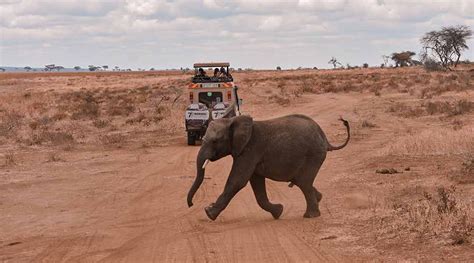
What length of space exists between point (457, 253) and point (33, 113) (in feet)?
105

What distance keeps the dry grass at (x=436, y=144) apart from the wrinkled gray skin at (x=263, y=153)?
639 centimetres

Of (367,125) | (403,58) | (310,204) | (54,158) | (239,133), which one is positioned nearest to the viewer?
(239,133)

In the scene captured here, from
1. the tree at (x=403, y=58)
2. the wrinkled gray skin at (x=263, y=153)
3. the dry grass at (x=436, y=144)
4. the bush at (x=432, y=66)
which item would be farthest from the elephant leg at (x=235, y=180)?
the tree at (x=403, y=58)

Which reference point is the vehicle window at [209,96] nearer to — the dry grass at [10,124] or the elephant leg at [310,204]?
the dry grass at [10,124]

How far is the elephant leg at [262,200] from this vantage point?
1020 cm

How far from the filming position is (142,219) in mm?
10578

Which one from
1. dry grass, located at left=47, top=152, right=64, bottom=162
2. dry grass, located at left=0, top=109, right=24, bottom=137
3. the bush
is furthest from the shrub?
the bush

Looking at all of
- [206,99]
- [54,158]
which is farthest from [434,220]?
[206,99]

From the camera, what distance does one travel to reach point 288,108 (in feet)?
120

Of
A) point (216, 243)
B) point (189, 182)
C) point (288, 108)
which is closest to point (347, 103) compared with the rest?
point (288, 108)

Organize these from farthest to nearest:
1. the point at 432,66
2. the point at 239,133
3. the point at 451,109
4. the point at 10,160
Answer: the point at 432,66 → the point at 451,109 → the point at 10,160 → the point at 239,133

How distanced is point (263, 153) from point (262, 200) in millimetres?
758

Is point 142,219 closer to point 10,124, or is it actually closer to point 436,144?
point 436,144

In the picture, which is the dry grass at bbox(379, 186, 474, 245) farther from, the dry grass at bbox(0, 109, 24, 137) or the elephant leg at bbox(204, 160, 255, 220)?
the dry grass at bbox(0, 109, 24, 137)
